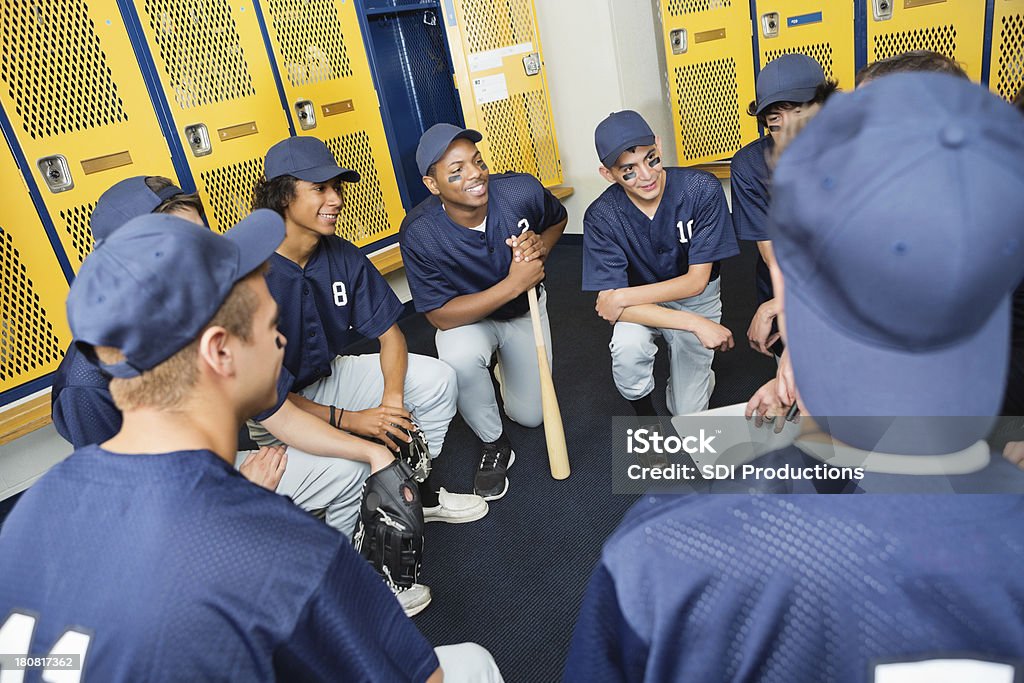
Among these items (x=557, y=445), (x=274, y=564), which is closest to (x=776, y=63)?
(x=557, y=445)

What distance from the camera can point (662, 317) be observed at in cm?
213

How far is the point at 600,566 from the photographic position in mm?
611

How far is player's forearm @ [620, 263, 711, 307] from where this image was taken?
7.19 ft

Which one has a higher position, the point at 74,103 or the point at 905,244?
the point at 74,103

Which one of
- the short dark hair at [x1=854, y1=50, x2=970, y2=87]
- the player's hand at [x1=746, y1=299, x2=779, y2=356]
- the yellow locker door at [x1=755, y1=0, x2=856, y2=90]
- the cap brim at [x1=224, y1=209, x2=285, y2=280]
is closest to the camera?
the cap brim at [x1=224, y1=209, x2=285, y2=280]

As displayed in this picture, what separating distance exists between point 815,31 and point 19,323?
392 centimetres

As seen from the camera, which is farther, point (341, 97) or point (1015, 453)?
point (341, 97)

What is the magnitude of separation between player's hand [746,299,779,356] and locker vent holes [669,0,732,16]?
2.42 meters

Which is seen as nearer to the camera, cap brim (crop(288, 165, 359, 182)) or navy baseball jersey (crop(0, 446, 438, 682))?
navy baseball jersey (crop(0, 446, 438, 682))

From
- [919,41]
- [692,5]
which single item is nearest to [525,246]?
[692,5]

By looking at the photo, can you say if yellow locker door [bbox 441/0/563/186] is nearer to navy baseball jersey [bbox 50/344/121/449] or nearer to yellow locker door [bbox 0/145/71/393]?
yellow locker door [bbox 0/145/71/393]

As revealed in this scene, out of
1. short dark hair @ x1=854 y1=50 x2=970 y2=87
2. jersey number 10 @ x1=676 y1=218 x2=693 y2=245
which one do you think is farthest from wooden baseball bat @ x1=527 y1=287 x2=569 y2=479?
short dark hair @ x1=854 y1=50 x2=970 y2=87

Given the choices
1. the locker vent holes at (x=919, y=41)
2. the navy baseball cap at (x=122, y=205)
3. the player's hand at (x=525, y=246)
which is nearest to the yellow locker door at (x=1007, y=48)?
the locker vent holes at (x=919, y=41)

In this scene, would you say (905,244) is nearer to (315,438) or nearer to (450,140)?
(315,438)
